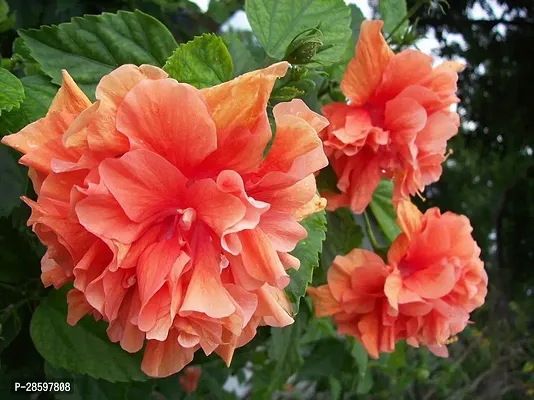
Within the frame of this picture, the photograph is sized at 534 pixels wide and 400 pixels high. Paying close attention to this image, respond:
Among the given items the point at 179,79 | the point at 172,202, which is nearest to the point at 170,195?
the point at 172,202

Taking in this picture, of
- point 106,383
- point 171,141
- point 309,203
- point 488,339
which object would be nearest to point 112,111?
point 171,141

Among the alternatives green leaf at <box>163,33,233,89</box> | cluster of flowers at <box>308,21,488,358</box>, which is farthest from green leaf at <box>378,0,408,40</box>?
green leaf at <box>163,33,233,89</box>

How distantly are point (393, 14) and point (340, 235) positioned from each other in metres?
0.28

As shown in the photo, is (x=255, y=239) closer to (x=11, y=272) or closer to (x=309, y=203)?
(x=309, y=203)

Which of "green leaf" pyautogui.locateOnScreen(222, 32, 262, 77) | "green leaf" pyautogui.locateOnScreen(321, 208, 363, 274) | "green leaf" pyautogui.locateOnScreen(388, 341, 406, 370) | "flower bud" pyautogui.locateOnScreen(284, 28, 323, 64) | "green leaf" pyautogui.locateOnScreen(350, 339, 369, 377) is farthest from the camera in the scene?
"green leaf" pyautogui.locateOnScreen(388, 341, 406, 370)

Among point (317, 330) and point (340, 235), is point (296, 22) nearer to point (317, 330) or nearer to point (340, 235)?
point (340, 235)

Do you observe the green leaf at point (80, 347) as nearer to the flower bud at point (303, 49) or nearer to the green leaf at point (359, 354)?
the flower bud at point (303, 49)

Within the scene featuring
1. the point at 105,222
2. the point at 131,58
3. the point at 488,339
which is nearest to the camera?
the point at 105,222

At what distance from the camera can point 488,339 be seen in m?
2.27

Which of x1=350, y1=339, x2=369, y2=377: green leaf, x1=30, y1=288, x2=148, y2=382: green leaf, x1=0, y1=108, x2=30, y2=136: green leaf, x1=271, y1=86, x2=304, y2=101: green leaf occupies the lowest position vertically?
x1=350, y1=339, x2=369, y2=377: green leaf

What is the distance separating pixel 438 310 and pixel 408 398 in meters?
1.62

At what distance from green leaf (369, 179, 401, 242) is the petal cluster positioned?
0.08 meters

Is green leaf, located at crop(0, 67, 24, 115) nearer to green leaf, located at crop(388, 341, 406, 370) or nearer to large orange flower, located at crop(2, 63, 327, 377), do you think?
large orange flower, located at crop(2, 63, 327, 377)

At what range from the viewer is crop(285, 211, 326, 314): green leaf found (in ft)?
1.55
